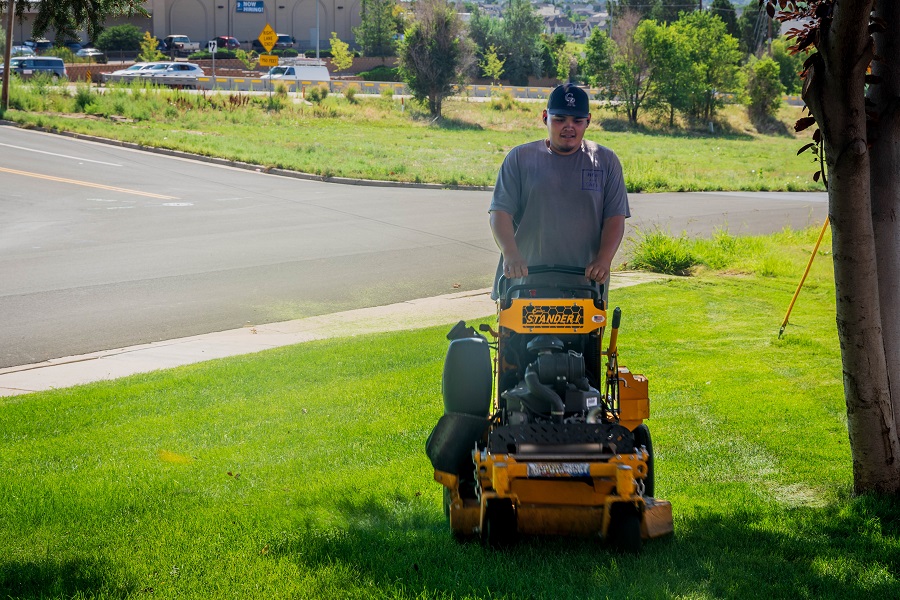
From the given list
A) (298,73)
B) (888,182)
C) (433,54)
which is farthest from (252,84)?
(888,182)

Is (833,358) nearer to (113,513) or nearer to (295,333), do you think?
(295,333)

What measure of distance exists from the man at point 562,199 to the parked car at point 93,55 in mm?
70326

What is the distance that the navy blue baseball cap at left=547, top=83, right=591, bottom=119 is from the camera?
16.0ft

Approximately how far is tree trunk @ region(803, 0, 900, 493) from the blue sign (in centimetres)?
9166

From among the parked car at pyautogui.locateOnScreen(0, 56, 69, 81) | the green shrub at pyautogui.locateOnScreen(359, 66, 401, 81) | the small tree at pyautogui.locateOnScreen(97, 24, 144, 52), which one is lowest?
the parked car at pyautogui.locateOnScreen(0, 56, 69, 81)

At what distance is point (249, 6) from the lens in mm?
90812

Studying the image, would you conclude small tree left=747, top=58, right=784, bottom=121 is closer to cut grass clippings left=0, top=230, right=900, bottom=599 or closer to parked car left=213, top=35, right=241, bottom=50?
parked car left=213, top=35, right=241, bottom=50

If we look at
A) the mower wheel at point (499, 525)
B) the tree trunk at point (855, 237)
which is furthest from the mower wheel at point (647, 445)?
the tree trunk at point (855, 237)

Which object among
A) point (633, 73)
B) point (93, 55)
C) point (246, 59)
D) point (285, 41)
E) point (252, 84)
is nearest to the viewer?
point (252, 84)

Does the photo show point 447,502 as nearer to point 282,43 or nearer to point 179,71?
point 179,71

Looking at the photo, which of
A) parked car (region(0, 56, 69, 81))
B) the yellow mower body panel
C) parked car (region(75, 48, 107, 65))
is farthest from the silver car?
the yellow mower body panel

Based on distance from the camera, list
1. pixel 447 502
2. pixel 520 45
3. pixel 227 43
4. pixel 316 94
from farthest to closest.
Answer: pixel 227 43
pixel 520 45
pixel 316 94
pixel 447 502

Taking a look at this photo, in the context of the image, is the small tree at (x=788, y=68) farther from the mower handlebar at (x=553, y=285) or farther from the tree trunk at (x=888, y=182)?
the mower handlebar at (x=553, y=285)

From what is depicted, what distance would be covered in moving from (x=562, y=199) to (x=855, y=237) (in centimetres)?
149
